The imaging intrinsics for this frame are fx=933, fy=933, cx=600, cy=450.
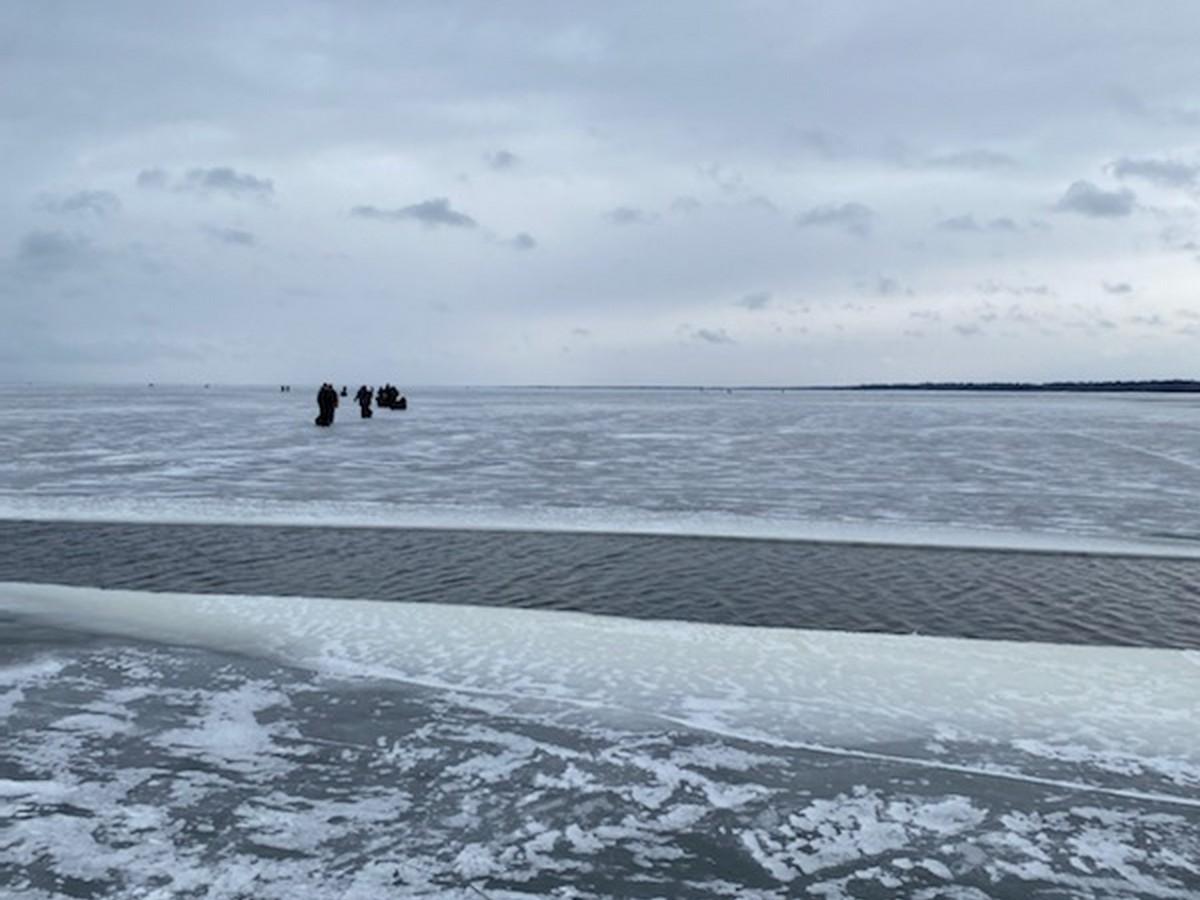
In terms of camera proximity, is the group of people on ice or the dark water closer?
the dark water

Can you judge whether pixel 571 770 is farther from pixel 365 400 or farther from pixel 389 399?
pixel 389 399

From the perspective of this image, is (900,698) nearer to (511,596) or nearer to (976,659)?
(976,659)

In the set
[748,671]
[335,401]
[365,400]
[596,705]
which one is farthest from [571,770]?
[365,400]

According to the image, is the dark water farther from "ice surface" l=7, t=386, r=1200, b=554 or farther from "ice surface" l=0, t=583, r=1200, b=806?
"ice surface" l=7, t=386, r=1200, b=554

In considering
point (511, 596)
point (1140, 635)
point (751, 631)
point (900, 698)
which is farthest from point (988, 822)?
point (511, 596)

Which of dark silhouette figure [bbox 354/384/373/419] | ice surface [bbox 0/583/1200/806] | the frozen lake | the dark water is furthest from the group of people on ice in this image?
ice surface [bbox 0/583/1200/806]

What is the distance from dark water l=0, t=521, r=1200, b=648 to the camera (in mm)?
8797

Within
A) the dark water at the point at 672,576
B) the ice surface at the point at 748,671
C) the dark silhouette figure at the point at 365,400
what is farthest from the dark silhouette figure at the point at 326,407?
the ice surface at the point at 748,671

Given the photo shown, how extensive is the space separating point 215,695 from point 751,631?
4.37m

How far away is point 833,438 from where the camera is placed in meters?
38.5

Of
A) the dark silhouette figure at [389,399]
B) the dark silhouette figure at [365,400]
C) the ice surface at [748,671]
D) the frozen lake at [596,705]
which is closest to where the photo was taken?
the frozen lake at [596,705]

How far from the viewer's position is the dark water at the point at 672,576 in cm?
880

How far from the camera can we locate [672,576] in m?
10.6

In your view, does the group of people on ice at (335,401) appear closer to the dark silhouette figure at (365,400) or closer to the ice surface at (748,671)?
the dark silhouette figure at (365,400)
